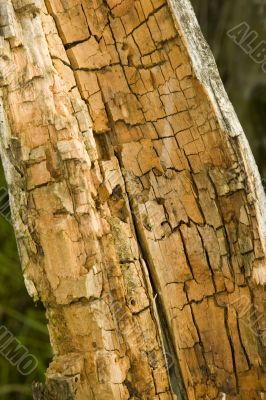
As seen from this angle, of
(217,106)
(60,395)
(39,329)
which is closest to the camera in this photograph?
(60,395)

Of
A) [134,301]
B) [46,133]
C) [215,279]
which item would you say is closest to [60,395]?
[134,301]

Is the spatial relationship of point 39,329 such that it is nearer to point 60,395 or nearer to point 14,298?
point 14,298

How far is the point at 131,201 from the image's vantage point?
4.78ft

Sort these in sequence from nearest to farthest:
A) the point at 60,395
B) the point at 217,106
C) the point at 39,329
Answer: the point at 60,395, the point at 217,106, the point at 39,329

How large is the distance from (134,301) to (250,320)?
27 cm

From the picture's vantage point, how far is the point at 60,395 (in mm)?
1321

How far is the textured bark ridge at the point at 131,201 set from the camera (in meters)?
1.35

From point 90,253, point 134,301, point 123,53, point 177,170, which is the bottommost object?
point 134,301

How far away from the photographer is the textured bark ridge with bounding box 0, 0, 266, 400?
1.35 meters

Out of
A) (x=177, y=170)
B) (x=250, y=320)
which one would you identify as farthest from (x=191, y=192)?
(x=250, y=320)

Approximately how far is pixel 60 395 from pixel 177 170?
1.76ft

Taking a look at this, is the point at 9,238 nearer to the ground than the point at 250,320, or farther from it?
farther from it

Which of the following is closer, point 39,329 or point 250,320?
point 250,320

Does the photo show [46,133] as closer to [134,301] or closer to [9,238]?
[134,301]
